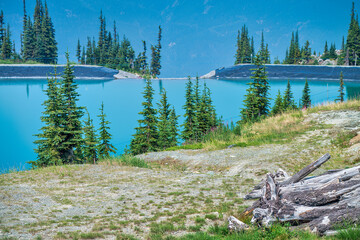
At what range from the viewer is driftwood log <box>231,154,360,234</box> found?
18.3ft

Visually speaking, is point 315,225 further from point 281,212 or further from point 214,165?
point 214,165

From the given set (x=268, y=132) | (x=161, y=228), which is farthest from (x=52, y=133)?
(x=161, y=228)

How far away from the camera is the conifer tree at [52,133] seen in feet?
72.7

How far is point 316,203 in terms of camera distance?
6.07 m

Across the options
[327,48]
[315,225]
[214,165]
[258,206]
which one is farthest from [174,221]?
[327,48]

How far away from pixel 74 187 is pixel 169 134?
19.2m

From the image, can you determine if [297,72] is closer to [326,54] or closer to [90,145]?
[326,54]

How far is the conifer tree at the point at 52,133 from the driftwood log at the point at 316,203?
18.9 metres

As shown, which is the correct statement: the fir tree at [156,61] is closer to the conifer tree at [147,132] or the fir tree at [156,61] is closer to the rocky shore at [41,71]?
the rocky shore at [41,71]

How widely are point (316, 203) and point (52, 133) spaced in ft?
68.1

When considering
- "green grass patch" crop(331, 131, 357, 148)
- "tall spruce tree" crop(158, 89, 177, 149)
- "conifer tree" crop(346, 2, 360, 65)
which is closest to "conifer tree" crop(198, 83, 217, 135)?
"tall spruce tree" crop(158, 89, 177, 149)

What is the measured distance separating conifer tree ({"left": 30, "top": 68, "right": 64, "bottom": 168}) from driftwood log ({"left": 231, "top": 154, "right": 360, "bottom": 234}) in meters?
18.9

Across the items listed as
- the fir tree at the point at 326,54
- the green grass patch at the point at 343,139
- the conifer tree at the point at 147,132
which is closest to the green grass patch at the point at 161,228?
the green grass patch at the point at 343,139

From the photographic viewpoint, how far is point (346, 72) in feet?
254
